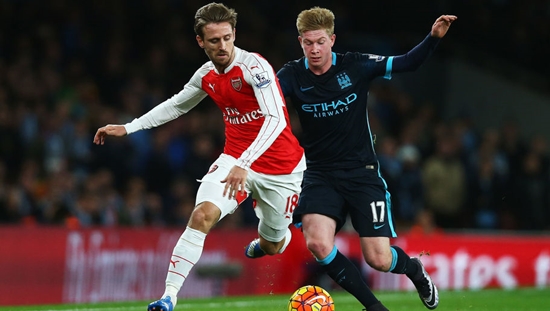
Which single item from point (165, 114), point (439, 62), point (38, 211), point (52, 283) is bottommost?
point (52, 283)

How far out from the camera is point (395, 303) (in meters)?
11.3

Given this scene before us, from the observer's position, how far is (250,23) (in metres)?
18.9

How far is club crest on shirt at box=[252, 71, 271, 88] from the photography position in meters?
7.59

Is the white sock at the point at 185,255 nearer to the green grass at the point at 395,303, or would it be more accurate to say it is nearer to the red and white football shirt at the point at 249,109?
the red and white football shirt at the point at 249,109

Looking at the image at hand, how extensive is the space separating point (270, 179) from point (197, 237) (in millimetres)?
964

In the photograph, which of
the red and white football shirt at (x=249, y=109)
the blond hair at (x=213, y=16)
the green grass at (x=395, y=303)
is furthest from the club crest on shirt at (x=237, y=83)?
the green grass at (x=395, y=303)

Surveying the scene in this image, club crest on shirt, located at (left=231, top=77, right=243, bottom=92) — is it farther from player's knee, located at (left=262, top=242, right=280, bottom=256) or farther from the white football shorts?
player's knee, located at (left=262, top=242, right=280, bottom=256)

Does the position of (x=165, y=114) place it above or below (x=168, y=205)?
above

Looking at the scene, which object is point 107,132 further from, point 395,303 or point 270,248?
point 395,303

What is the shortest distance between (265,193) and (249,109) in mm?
732

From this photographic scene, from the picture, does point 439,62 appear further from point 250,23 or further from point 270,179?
point 270,179

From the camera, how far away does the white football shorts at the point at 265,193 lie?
7699 millimetres

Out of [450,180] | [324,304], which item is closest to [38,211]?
[324,304]

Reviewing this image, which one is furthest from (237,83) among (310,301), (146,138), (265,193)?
Result: (146,138)
